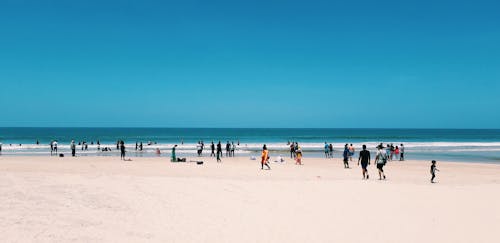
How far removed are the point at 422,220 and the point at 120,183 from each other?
384 inches

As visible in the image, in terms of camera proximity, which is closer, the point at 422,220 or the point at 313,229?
the point at 313,229

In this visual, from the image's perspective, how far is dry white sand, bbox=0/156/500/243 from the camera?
30.1ft

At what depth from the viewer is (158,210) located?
11367mm

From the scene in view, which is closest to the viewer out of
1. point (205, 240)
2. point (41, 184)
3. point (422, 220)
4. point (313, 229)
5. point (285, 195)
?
point (205, 240)

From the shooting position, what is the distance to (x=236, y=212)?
1140 cm

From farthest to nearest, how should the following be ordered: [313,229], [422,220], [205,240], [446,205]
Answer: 1. [446,205]
2. [422,220]
3. [313,229]
4. [205,240]

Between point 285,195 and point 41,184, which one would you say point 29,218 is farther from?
point 285,195

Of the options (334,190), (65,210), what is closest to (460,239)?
(334,190)

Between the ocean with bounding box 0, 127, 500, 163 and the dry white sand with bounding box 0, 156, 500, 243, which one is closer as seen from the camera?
the dry white sand with bounding box 0, 156, 500, 243

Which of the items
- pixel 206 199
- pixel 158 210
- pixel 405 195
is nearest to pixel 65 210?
pixel 158 210

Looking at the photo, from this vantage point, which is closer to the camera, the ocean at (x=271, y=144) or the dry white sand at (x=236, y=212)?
the dry white sand at (x=236, y=212)

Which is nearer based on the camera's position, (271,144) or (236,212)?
(236,212)

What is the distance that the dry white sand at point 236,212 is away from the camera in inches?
362

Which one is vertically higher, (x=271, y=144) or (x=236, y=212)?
(x=236, y=212)
